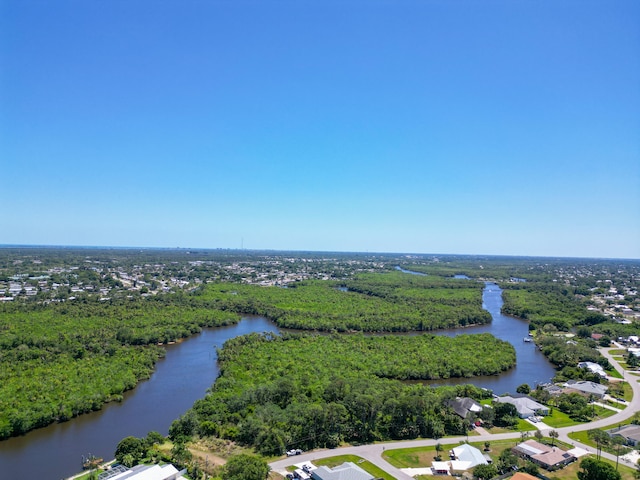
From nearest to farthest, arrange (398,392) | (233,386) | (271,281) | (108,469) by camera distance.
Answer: (108,469) → (398,392) → (233,386) → (271,281)

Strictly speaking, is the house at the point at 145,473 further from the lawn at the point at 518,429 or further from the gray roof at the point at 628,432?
the gray roof at the point at 628,432

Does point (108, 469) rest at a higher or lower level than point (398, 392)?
lower

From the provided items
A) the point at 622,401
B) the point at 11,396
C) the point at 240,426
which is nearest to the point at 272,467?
the point at 240,426

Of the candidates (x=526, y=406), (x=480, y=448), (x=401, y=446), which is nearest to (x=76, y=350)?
(x=401, y=446)

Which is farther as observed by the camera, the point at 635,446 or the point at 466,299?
the point at 466,299

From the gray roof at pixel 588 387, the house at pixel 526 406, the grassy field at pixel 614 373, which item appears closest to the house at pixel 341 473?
the house at pixel 526 406

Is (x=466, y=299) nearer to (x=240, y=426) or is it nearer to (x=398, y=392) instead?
(x=398, y=392)

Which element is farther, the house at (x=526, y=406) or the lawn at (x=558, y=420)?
the house at (x=526, y=406)
